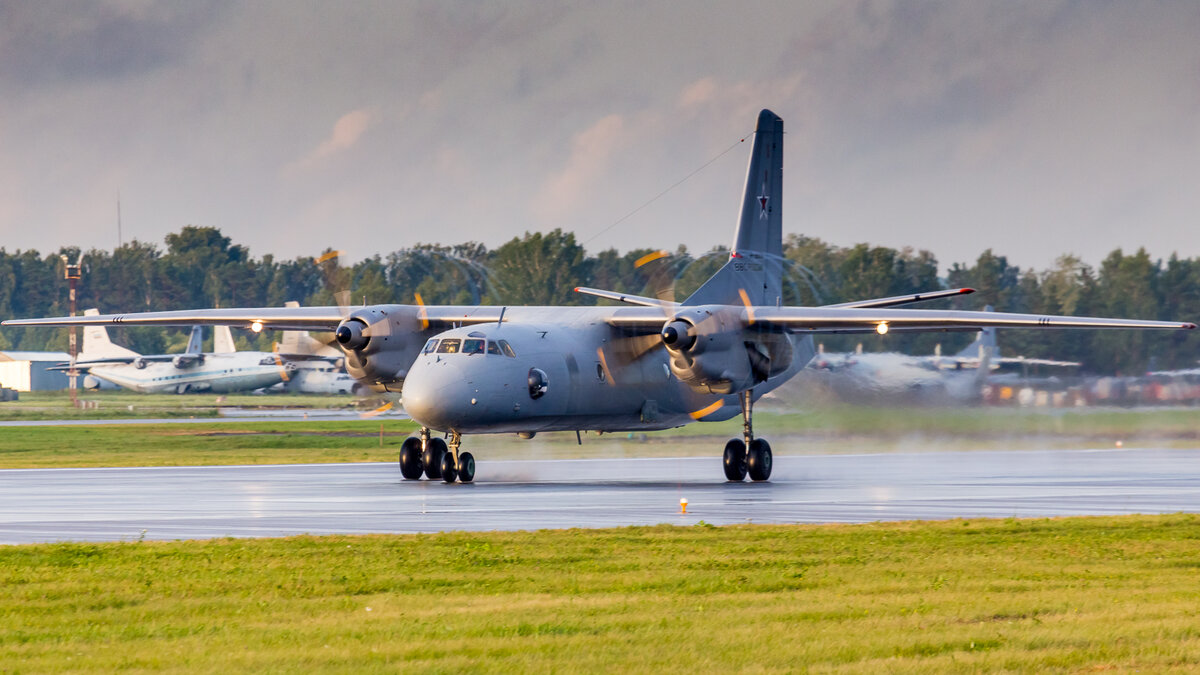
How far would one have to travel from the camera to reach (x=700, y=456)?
39.3m

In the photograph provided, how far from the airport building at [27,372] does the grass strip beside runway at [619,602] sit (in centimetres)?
11095

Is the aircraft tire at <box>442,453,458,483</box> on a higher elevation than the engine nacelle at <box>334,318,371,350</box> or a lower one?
lower

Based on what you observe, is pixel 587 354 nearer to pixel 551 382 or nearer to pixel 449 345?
pixel 551 382

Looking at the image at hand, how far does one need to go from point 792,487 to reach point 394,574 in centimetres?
1477

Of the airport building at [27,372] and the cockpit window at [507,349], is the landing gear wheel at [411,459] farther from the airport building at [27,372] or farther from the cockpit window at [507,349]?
the airport building at [27,372]

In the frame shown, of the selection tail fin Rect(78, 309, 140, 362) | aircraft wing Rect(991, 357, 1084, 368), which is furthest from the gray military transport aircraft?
tail fin Rect(78, 309, 140, 362)

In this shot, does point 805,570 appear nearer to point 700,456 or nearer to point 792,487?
point 792,487

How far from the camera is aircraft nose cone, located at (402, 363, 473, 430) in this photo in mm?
25266

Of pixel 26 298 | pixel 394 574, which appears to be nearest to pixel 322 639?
pixel 394 574

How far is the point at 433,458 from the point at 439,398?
123 inches

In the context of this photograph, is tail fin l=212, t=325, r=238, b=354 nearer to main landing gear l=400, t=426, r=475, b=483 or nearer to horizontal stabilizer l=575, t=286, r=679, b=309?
horizontal stabilizer l=575, t=286, r=679, b=309

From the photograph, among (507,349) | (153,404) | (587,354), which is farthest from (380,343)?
(153,404)

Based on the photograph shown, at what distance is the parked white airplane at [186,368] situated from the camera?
326 ft

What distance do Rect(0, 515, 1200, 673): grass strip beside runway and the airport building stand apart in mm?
110949
